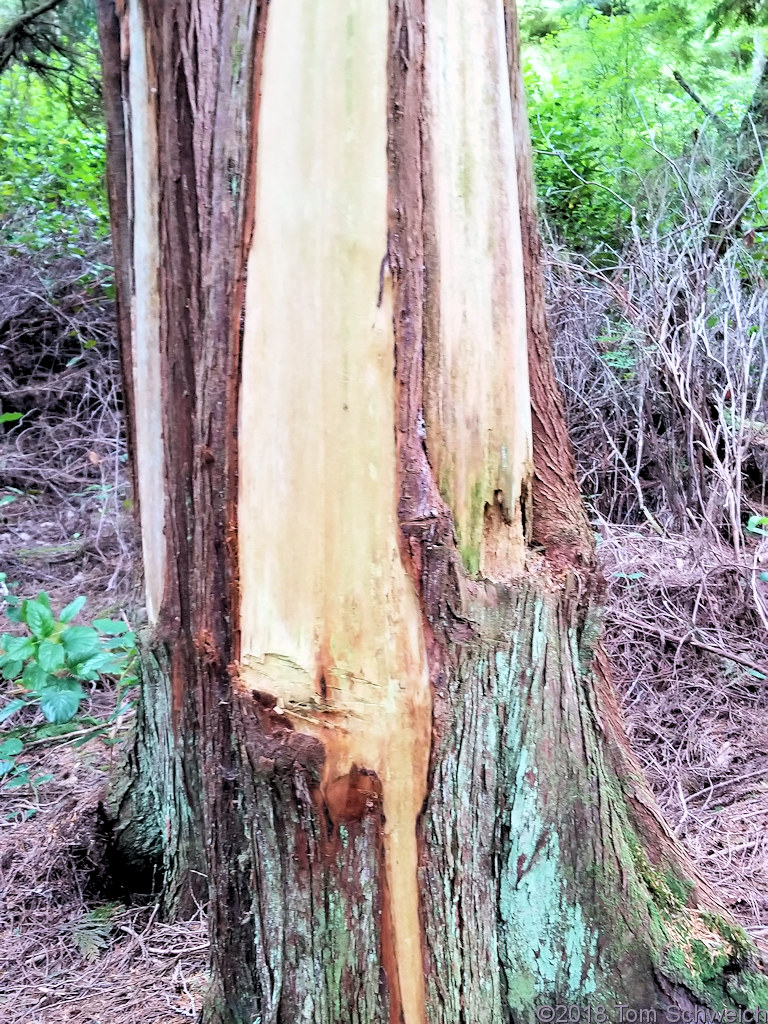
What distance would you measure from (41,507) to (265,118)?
5.05 m

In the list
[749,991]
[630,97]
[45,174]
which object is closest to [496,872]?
[749,991]

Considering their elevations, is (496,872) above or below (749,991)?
above

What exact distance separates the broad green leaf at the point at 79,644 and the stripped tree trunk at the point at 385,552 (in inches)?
59.5

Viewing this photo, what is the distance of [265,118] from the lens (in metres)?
1.31

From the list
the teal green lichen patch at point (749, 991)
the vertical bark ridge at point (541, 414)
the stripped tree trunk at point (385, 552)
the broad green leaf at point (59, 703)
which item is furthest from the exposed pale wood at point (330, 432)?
the broad green leaf at point (59, 703)

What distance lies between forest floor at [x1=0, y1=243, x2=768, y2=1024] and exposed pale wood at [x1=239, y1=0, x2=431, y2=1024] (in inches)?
41.5

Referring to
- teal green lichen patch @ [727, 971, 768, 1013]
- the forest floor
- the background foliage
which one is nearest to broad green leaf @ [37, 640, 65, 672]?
the forest floor

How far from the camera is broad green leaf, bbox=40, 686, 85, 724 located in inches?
110

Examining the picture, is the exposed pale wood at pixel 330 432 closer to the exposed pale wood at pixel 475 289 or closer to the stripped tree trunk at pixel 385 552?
the stripped tree trunk at pixel 385 552

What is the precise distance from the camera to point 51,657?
2848 mm

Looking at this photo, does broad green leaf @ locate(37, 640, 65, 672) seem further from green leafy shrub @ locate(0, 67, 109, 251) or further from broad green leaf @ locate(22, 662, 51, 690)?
green leafy shrub @ locate(0, 67, 109, 251)

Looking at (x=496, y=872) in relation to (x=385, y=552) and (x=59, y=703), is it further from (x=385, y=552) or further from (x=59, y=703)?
(x=59, y=703)

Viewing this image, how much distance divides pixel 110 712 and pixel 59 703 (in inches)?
24.0

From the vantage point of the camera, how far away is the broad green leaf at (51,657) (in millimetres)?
2832
